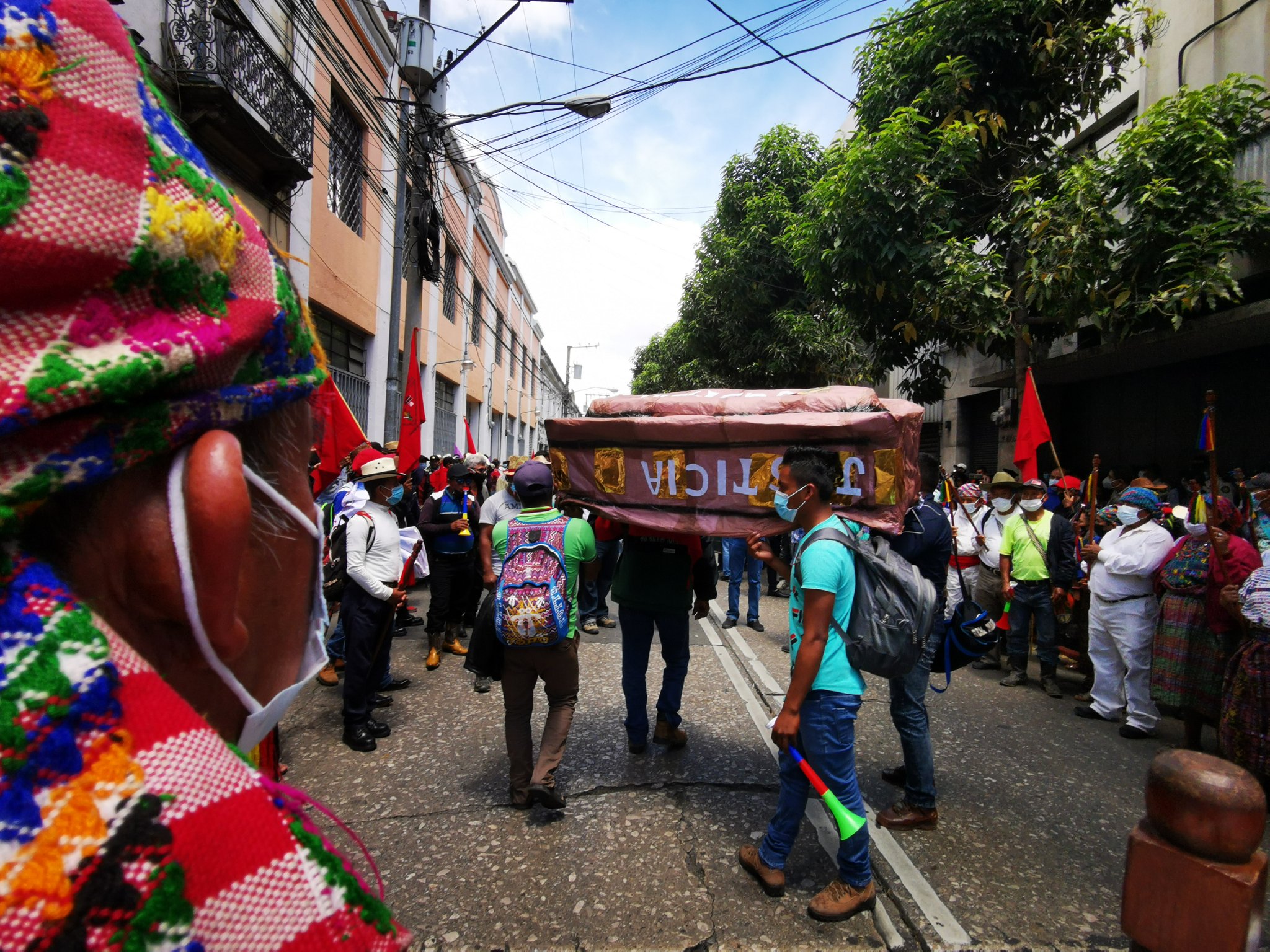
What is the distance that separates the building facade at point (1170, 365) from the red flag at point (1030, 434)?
11.0 ft

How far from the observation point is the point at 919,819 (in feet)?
11.1

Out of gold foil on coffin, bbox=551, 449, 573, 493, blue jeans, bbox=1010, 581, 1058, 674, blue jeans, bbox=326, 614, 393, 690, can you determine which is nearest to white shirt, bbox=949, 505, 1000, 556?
blue jeans, bbox=1010, 581, 1058, 674

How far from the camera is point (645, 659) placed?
425 centimetres

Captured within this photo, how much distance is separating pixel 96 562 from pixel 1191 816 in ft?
5.14

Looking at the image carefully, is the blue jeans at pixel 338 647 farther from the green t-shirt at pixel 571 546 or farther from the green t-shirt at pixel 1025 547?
the green t-shirt at pixel 1025 547

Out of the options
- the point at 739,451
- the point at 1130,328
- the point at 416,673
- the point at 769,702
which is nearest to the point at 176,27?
the point at 416,673

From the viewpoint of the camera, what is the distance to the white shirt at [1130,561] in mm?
4969

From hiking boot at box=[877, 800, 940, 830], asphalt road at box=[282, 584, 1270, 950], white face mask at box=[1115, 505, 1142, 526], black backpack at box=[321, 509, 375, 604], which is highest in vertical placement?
white face mask at box=[1115, 505, 1142, 526]

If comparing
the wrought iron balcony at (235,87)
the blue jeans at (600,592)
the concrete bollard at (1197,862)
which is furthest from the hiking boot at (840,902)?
the wrought iron balcony at (235,87)

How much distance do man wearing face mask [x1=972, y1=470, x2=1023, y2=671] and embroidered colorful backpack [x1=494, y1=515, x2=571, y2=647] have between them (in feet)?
15.8

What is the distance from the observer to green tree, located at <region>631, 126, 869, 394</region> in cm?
1504

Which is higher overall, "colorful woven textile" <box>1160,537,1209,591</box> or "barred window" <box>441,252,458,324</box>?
"barred window" <box>441,252,458,324</box>

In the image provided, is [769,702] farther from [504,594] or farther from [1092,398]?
[1092,398]

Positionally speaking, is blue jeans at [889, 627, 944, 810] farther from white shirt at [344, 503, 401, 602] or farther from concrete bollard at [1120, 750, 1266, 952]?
white shirt at [344, 503, 401, 602]
